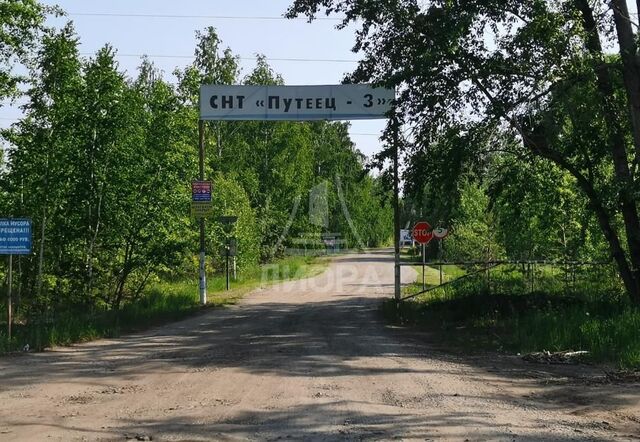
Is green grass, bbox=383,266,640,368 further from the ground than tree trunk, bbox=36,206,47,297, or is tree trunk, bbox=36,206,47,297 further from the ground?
tree trunk, bbox=36,206,47,297

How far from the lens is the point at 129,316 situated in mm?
19547

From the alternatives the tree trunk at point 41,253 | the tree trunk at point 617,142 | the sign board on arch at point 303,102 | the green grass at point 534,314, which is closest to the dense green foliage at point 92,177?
the tree trunk at point 41,253

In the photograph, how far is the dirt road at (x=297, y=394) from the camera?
23.0 ft

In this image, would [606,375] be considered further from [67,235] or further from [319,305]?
[67,235]

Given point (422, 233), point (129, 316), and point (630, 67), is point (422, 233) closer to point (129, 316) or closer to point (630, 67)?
point (129, 316)

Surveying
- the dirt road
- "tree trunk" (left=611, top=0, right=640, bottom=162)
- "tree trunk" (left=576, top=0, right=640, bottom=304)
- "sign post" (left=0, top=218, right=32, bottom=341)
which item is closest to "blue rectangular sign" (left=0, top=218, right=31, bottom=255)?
"sign post" (left=0, top=218, right=32, bottom=341)

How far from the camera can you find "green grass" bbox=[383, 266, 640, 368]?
12312 millimetres

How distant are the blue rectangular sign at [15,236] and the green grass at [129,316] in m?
1.95

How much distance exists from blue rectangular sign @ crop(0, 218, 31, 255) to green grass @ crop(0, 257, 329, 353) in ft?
6.39

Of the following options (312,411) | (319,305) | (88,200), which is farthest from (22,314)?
(312,411)

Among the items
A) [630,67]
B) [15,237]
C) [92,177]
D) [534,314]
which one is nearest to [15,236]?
[15,237]

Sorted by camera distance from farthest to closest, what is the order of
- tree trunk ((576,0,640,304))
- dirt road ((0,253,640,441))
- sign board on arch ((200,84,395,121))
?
1. sign board on arch ((200,84,395,121))
2. tree trunk ((576,0,640,304))
3. dirt road ((0,253,640,441))

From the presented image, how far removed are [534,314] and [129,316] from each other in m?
11.4

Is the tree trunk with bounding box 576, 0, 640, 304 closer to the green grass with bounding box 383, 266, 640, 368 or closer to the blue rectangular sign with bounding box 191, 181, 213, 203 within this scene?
the green grass with bounding box 383, 266, 640, 368
